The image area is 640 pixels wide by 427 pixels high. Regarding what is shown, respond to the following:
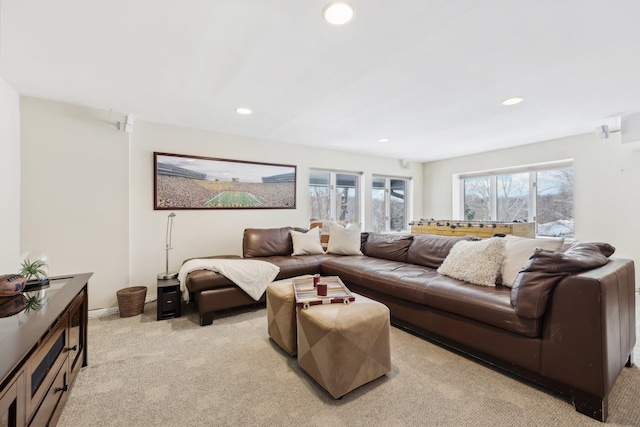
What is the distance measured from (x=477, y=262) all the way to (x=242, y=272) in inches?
87.7

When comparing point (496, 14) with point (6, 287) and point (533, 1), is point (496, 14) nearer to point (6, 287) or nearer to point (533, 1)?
point (533, 1)

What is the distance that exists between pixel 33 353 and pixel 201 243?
265 centimetres

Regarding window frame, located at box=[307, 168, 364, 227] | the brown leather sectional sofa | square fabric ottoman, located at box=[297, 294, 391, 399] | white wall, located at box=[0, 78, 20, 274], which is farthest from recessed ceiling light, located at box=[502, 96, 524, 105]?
white wall, located at box=[0, 78, 20, 274]

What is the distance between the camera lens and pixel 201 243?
368 centimetres

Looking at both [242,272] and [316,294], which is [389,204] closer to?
[242,272]

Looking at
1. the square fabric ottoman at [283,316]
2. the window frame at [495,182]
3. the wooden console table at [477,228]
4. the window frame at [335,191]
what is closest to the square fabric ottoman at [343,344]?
the square fabric ottoman at [283,316]

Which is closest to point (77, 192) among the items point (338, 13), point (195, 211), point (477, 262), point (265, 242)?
point (195, 211)

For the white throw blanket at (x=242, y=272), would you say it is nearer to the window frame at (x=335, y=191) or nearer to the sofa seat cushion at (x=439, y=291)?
the sofa seat cushion at (x=439, y=291)

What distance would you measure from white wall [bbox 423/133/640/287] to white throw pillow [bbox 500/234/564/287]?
2282mm

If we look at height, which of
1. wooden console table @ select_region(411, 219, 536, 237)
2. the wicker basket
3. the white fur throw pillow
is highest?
wooden console table @ select_region(411, 219, 536, 237)

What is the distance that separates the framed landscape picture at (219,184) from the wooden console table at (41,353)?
176cm

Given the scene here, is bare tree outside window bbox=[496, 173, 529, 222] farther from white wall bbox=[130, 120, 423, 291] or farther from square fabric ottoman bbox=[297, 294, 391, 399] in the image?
square fabric ottoman bbox=[297, 294, 391, 399]

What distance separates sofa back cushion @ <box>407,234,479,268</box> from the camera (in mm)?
2881

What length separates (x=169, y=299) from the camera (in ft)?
9.29
